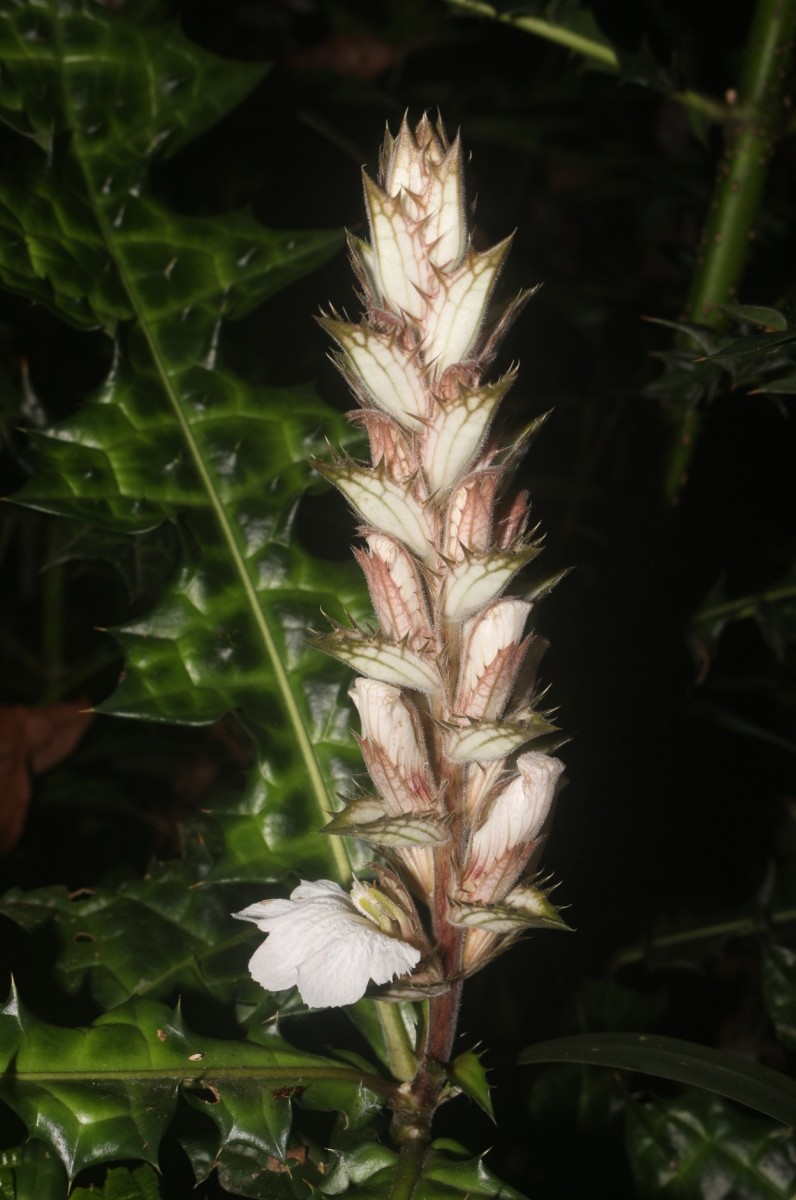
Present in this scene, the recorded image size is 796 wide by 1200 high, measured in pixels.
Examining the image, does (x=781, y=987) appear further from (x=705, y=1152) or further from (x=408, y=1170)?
(x=408, y=1170)

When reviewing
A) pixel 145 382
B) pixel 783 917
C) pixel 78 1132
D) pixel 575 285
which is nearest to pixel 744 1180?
pixel 783 917

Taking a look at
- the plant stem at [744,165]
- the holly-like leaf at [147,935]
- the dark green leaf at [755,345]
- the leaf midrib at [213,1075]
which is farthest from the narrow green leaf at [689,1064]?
the plant stem at [744,165]

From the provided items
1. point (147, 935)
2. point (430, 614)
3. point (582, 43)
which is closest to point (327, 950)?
point (430, 614)

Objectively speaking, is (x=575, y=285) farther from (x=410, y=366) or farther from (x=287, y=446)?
(x=410, y=366)

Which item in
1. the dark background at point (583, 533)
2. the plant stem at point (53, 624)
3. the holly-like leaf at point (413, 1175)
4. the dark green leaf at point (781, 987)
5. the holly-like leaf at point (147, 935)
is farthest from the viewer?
the plant stem at point (53, 624)

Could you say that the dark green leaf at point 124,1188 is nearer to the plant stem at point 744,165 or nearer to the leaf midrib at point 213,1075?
the leaf midrib at point 213,1075

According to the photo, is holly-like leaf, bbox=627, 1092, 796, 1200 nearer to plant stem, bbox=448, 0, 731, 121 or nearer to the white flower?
the white flower
